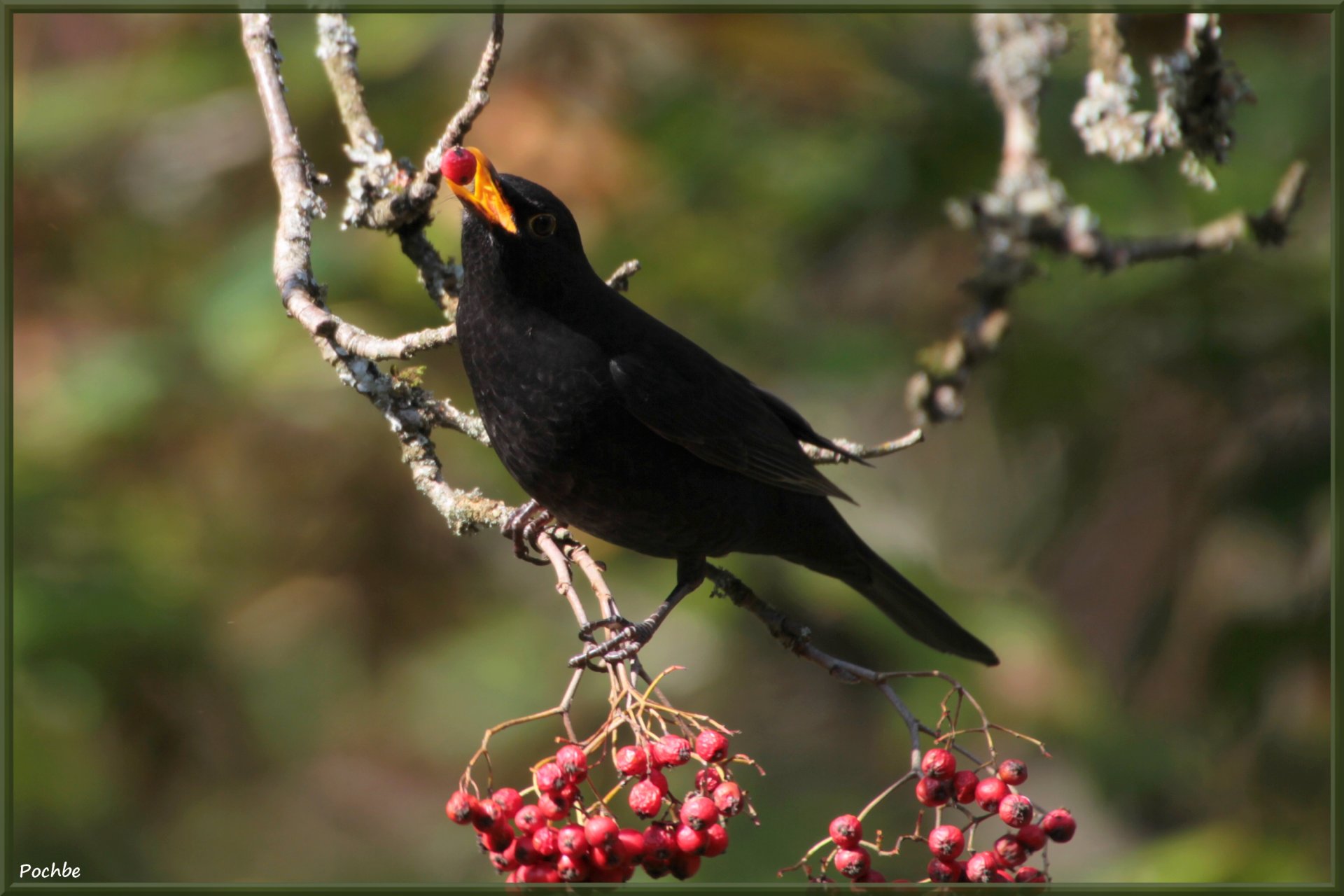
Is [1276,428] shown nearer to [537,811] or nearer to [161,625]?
[537,811]

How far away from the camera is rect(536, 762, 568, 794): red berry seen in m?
2.34

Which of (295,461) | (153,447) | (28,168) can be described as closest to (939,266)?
(295,461)

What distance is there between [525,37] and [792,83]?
1356 millimetres

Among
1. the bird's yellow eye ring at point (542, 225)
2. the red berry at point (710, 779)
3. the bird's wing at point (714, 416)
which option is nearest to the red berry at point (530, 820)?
the red berry at point (710, 779)

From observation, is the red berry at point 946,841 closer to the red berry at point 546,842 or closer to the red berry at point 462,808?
the red berry at point 546,842

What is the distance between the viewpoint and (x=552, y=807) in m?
2.36

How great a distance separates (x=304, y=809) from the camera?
275 inches

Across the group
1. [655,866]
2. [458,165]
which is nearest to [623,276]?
[458,165]

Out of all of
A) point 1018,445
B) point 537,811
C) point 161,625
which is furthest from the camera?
point 1018,445

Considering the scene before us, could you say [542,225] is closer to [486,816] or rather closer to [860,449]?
[860,449]

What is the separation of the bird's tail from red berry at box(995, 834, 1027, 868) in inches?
64.2

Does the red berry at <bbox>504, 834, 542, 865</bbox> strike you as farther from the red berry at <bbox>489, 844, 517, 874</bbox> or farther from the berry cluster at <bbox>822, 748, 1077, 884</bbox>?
the berry cluster at <bbox>822, 748, 1077, 884</bbox>

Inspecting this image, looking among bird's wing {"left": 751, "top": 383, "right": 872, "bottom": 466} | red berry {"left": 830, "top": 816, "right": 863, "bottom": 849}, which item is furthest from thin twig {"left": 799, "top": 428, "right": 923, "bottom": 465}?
red berry {"left": 830, "top": 816, "right": 863, "bottom": 849}

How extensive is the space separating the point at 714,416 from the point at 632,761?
1451mm
